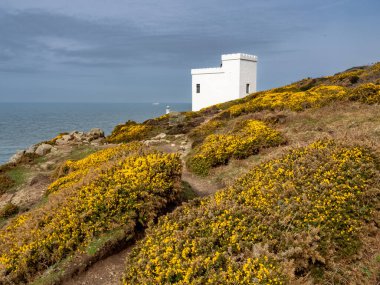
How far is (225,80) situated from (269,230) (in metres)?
44.2

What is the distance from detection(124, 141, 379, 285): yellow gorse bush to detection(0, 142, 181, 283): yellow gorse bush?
52.7 inches

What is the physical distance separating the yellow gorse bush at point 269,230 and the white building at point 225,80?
40.3 metres

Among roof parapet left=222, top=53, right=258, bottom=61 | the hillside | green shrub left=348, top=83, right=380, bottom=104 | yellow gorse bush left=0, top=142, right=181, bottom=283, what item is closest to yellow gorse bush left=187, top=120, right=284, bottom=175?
the hillside

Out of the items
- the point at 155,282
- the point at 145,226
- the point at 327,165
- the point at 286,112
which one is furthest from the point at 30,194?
the point at 286,112

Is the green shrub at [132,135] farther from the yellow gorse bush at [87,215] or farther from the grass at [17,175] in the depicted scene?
the yellow gorse bush at [87,215]

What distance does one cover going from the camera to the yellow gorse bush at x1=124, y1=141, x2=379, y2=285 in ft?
20.2

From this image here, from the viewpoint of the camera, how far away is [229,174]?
14031 millimetres

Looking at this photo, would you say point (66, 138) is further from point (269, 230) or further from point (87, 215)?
point (269, 230)

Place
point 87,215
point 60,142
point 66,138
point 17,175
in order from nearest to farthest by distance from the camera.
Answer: point 87,215 → point 17,175 → point 60,142 → point 66,138

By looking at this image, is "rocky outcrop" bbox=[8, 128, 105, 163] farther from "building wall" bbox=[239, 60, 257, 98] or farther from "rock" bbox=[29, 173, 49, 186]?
"building wall" bbox=[239, 60, 257, 98]

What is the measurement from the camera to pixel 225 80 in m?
49.5

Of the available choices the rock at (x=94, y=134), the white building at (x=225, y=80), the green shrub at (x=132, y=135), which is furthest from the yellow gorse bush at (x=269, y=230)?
the white building at (x=225, y=80)

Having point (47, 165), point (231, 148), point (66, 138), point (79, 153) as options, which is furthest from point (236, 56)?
point (231, 148)

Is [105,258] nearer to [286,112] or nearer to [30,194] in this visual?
[30,194]
